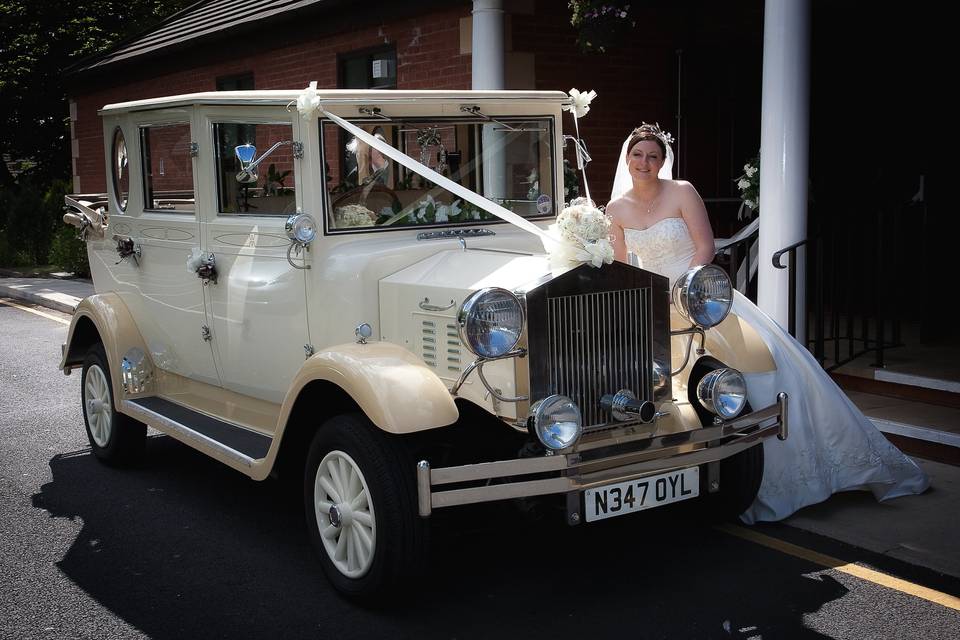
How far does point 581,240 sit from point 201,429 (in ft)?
7.47

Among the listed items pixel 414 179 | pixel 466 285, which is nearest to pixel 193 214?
pixel 414 179

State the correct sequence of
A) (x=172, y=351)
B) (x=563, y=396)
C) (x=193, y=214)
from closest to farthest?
(x=563, y=396)
(x=193, y=214)
(x=172, y=351)

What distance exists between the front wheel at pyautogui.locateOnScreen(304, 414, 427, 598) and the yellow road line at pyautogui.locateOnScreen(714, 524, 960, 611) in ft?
5.65

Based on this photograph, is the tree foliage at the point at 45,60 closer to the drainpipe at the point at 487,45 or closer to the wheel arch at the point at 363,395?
the drainpipe at the point at 487,45

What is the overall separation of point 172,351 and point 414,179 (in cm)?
185

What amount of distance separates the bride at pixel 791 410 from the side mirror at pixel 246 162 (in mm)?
1881

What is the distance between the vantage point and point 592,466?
156 inches

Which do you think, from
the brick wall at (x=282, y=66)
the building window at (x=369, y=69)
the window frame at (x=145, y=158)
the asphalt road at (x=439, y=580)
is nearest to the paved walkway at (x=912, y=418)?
the asphalt road at (x=439, y=580)

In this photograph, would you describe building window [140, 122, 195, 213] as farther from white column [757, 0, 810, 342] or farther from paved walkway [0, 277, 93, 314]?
paved walkway [0, 277, 93, 314]

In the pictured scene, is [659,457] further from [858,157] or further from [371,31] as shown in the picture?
[371,31]

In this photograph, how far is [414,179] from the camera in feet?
16.4

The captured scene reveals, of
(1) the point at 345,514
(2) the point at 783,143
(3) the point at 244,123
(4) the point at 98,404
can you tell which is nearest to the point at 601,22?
(2) the point at 783,143

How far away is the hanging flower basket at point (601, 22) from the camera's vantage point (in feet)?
27.1

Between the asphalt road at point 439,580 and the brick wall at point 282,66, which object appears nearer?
the asphalt road at point 439,580
